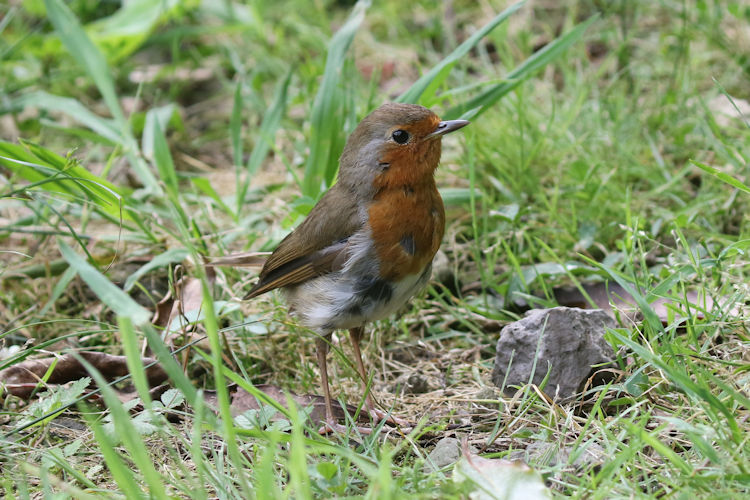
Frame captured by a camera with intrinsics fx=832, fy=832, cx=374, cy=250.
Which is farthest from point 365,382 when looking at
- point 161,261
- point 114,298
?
point 114,298

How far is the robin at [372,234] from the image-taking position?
292 centimetres

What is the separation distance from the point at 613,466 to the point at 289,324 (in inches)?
55.7

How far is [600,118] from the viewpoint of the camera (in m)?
4.20

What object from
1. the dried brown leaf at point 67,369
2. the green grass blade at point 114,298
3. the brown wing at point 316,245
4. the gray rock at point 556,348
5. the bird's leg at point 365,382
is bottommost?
the bird's leg at point 365,382

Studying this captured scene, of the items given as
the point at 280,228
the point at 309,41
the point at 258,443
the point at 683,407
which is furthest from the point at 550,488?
the point at 309,41

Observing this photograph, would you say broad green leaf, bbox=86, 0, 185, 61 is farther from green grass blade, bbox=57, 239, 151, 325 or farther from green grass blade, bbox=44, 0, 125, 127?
green grass blade, bbox=57, 239, 151, 325

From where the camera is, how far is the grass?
86.0 inches

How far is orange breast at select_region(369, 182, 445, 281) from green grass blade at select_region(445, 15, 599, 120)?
2.59 feet

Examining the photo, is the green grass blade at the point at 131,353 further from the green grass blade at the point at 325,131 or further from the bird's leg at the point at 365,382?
the green grass blade at the point at 325,131

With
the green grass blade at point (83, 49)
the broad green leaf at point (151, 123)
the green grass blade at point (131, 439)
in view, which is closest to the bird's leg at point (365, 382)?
the green grass blade at point (131, 439)

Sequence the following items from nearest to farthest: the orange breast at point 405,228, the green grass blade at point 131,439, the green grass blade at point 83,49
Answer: the green grass blade at point 131,439, the orange breast at point 405,228, the green grass blade at point 83,49

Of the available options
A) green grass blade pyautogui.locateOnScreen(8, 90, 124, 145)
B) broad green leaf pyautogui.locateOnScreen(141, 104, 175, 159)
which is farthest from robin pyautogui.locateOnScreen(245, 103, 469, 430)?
green grass blade pyautogui.locateOnScreen(8, 90, 124, 145)

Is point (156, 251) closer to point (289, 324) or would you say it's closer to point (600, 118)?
point (289, 324)

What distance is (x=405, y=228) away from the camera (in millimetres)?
2920
